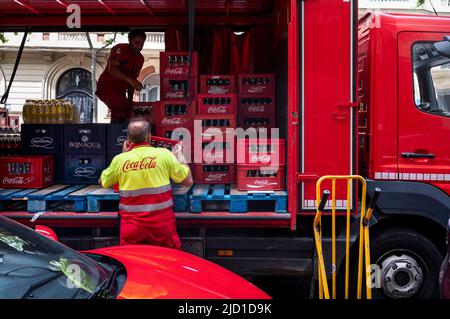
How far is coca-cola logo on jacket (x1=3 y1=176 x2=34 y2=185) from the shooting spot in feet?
16.8

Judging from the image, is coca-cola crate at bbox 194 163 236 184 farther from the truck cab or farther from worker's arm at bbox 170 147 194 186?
the truck cab

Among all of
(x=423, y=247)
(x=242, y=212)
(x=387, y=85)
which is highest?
(x=387, y=85)

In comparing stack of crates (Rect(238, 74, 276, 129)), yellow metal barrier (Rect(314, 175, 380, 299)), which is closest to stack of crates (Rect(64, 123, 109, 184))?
stack of crates (Rect(238, 74, 276, 129))

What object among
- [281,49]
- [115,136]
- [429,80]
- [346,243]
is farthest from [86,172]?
[429,80]

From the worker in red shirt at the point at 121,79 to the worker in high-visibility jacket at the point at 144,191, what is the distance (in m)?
2.14

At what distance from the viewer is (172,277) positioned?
2916 mm

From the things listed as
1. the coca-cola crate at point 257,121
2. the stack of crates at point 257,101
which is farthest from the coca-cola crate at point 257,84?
the coca-cola crate at point 257,121

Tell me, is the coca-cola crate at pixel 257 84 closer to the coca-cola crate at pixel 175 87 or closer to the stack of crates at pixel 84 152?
the coca-cola crate at pixel 175 87

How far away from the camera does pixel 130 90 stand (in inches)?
263

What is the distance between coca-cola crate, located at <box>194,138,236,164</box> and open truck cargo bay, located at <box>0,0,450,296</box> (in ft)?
2.21
